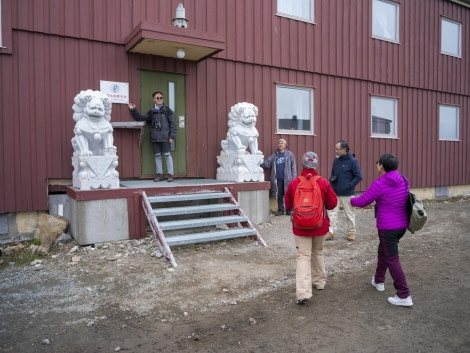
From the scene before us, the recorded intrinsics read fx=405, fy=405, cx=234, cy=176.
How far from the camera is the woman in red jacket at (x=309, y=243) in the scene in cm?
404

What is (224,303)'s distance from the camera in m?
4.18

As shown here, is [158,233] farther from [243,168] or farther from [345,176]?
[345,176]

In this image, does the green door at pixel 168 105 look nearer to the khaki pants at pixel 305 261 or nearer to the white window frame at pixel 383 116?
the khaki pants at pixel 305 261

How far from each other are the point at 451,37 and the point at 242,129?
30.7ft

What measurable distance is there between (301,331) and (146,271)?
2.40 metres

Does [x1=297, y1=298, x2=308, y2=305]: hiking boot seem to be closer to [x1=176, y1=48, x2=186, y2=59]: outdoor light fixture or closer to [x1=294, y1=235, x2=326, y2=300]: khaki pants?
[x1=294, y1=235, x2=326, y2=300]: khaki pants

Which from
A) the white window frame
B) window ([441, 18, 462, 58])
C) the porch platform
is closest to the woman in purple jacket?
the porch platform

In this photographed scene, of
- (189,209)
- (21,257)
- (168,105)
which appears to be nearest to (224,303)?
(189,209)

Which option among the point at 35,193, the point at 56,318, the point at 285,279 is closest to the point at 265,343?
the point at 285,279

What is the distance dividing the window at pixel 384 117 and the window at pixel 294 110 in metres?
2.35

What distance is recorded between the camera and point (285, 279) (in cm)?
488

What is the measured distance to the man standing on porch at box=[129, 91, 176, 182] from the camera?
25.2 feet

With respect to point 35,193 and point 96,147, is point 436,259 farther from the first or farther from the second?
point 35,193

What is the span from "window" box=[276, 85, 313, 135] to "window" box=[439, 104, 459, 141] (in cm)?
549
